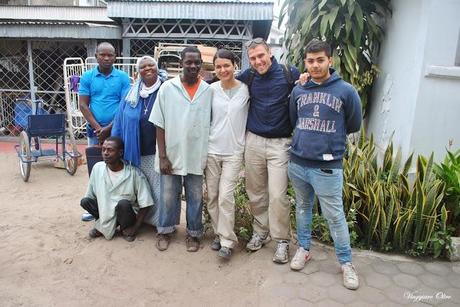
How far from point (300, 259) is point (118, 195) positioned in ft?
5.58

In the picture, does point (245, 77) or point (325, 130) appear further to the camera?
point (245, 77)

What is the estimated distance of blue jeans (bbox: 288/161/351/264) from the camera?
267cm

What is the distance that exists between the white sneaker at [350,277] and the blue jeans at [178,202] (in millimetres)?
1275

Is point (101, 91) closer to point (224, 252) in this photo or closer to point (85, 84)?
point (85, 84)

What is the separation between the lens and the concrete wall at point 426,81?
3379 mm

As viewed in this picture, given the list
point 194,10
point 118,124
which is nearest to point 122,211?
point 118,124

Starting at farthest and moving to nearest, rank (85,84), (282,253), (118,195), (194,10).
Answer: (194,10), (85,84), (118,195), (282,253)

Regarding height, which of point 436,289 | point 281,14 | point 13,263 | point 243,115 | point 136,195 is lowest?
point 13,263

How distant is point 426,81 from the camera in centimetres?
346

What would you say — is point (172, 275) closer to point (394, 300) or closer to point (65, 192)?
point (394, 300)

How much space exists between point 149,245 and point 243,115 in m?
1.48

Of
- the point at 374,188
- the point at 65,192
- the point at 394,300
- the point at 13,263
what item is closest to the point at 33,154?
the point at 65,192

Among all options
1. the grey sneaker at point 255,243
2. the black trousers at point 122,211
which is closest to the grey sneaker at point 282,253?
the grey sneaker at point 255,243

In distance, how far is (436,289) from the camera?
2.78 metres
